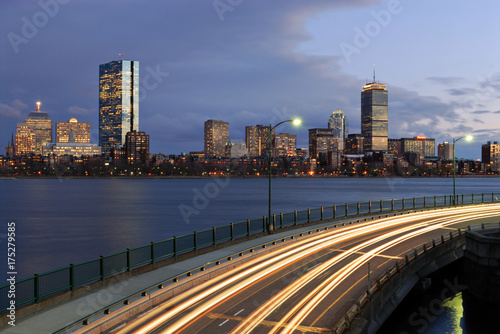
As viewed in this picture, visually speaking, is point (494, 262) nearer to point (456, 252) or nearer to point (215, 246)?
point (456, 252)

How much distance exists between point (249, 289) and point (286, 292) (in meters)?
1.58

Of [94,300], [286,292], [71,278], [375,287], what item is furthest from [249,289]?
[71,278]

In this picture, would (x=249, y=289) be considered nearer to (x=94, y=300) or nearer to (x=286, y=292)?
(x=286, y=292)

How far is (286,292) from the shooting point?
1786cm

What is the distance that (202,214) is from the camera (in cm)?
9062

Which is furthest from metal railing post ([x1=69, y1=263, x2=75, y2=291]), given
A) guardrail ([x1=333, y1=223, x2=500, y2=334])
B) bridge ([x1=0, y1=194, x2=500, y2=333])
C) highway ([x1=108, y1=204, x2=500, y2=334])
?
guardrail ([x1=333, y1=223, x2=500, y2=334])

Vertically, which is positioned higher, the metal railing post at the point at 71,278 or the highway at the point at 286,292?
the metal railing post at the point at 71,278

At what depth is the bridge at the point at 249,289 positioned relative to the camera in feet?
47.5

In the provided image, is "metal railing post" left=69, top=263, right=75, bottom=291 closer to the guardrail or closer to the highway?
the highway

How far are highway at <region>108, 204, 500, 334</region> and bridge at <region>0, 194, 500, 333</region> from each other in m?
0.04

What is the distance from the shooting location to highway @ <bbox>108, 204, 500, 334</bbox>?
14461mm

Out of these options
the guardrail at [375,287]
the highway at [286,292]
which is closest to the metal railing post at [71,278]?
the highway at [286,292]

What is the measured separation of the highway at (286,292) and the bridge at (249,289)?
0.04m

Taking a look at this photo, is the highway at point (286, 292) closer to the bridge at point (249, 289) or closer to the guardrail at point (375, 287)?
the bridge at point (249, 289)
